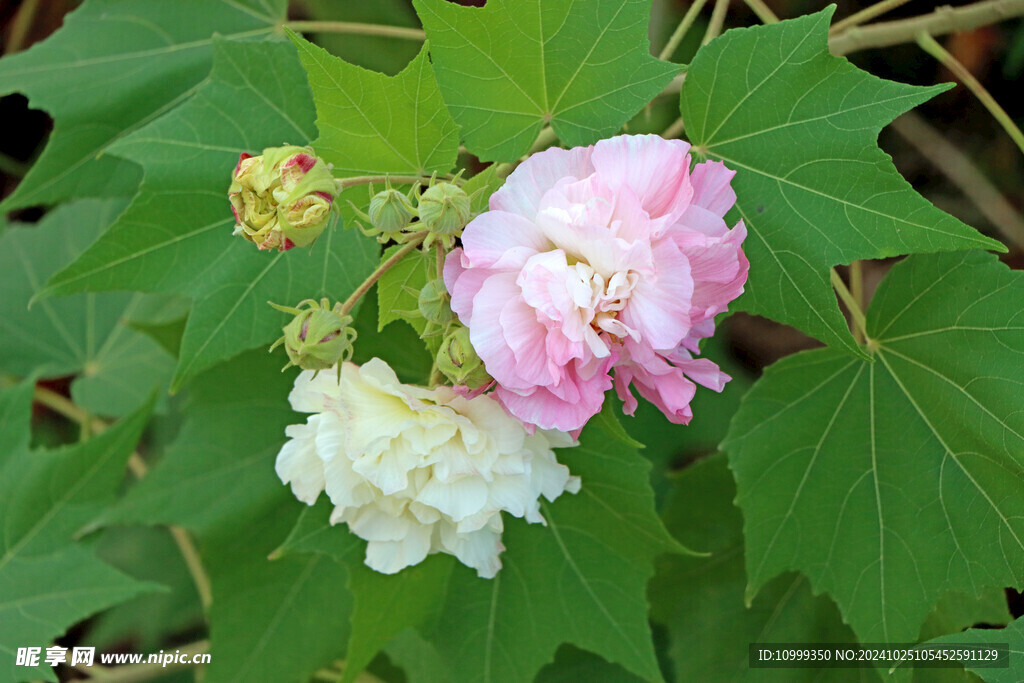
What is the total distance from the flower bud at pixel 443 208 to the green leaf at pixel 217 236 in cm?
43

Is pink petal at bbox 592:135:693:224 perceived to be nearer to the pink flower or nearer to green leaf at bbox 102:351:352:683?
the pink flower

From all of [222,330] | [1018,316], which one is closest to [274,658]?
[222,330]

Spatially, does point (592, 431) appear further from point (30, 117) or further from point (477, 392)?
point (30, 117)

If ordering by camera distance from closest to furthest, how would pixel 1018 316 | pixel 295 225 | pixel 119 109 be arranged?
pixel 295 225 < pixel 1018 316 < pixel 119 109

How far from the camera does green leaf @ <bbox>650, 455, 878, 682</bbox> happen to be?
164cm

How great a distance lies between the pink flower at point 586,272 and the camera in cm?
85

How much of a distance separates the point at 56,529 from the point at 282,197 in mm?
1106

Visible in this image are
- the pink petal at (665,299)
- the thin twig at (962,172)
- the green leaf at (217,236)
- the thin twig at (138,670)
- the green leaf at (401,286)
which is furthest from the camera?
the thin twig at (962,172)

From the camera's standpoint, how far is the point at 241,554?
1671mm

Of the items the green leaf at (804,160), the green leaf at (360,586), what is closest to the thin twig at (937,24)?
the green leaf at (804,160)

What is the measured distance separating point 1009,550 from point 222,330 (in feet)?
4.00

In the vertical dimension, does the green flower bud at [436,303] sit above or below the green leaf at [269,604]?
above

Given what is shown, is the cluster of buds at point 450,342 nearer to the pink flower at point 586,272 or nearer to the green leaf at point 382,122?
the pink flower at point 586,272

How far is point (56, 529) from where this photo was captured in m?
1.62
